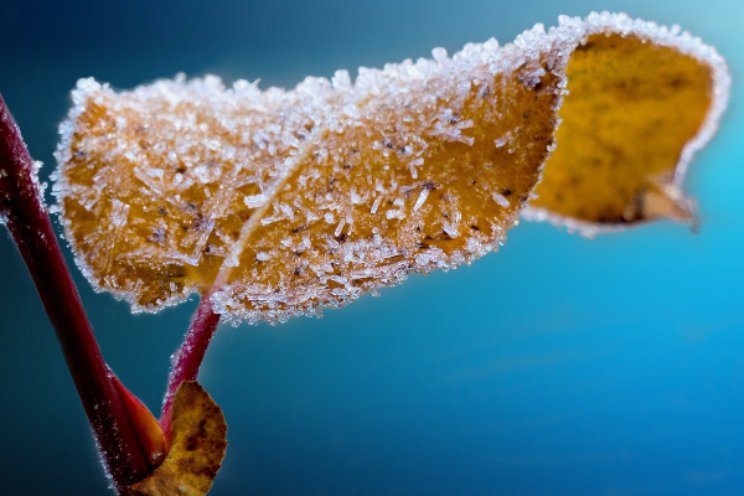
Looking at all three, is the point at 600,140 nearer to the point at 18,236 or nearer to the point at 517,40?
the point at 517,40

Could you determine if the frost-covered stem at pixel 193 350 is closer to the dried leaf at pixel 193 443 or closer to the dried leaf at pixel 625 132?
the dried leaf at pixel 193 443

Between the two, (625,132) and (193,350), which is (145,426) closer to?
(193,350)

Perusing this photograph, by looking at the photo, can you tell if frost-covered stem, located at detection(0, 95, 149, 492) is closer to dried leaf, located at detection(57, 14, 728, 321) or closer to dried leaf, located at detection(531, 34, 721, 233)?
dried leaf, located at detection(57, 14, 728, 321)

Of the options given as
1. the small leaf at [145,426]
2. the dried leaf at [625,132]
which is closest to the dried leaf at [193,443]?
the small leaf at [145,426]

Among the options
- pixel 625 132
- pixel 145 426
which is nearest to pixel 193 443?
pixel 145 426

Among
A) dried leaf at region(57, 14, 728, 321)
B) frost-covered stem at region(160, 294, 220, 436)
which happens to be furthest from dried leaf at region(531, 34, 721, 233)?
frost-covered stem at region(160, 294, 220, 436)

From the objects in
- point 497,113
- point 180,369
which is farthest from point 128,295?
point 497,113
